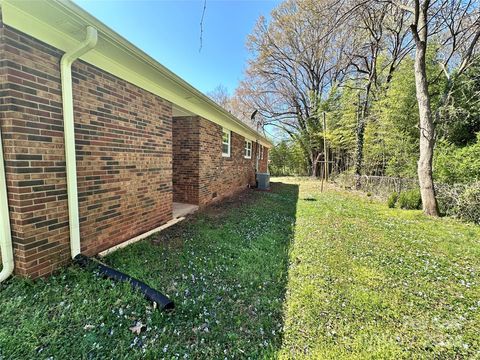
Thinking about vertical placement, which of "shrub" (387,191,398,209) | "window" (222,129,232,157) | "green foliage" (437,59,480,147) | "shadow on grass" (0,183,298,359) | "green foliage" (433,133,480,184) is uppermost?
"green foliage" (437,59,480,147)

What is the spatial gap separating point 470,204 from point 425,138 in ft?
6.88

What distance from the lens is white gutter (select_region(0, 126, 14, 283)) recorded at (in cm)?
204

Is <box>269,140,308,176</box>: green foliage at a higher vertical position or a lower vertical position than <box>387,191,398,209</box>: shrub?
higher

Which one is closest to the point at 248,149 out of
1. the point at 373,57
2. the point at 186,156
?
the point at 186,156

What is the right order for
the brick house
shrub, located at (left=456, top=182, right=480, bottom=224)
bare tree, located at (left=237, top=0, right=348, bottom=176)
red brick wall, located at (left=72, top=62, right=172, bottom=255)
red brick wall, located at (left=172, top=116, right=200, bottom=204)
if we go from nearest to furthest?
the brick house, red brick wall, located at (left=72, top=62, right=172, bottom=255), shrub, located at (left=456, top=182, right=480, bottom=224), red brick wall, located at (left=172, top=116, right=200, bottom=204), bare tree, located at (left=237, top=0, right=348, bottom=176)

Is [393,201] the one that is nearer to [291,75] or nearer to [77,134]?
[77,134]

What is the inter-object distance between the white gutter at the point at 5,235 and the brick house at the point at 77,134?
0.07 feet

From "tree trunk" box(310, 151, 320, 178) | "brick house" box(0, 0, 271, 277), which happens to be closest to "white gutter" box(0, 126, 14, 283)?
"brick house" box(0, 0, 271, 277)

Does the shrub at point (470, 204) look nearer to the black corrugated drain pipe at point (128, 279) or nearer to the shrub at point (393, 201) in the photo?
the shrub at point (393, 201)

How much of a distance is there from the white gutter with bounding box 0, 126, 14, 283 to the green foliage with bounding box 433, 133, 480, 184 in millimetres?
9537

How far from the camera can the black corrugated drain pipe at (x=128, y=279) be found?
2047 millimetres

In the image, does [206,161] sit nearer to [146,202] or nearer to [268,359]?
[146,202]

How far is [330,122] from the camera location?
16.0 m

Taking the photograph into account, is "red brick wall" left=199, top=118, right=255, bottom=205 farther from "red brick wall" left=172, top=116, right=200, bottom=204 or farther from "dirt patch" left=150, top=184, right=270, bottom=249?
"dirt patch" left=150, top=184, right=270, bottom=249
